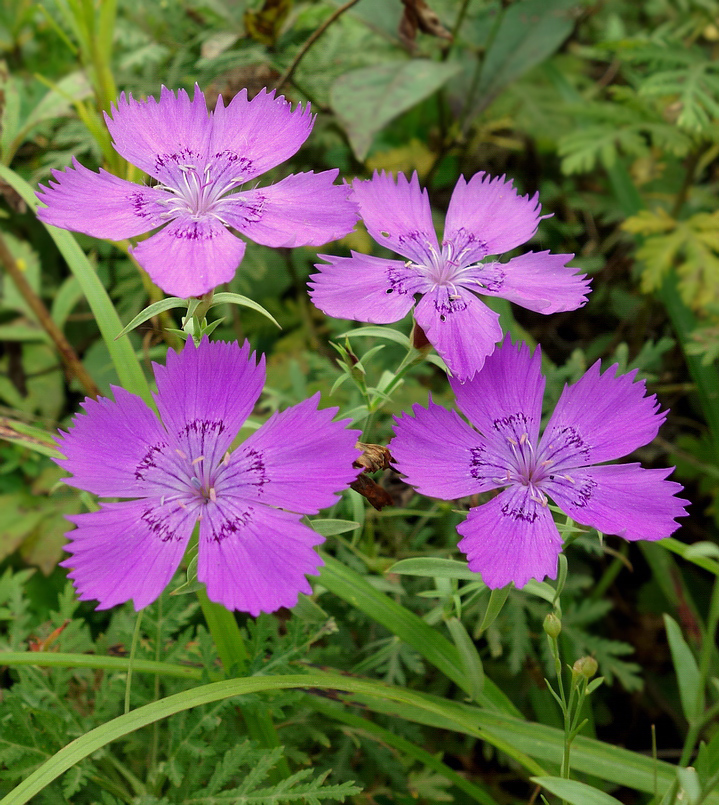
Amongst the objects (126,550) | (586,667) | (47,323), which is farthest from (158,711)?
(47,323)

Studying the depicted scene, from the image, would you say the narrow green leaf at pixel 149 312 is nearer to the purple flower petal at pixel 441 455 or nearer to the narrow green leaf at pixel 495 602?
the purple flower petal at pixel 441 455

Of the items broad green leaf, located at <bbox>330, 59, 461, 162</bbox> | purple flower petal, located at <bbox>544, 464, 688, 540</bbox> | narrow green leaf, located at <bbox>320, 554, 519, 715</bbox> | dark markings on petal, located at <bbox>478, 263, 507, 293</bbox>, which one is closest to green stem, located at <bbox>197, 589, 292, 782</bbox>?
narrow green leaf, located at <bbox>320, 554, 519, 715</bbox>

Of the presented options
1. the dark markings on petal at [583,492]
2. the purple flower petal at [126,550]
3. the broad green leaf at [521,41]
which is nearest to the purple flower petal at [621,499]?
the dark markings on petal at [583,492]

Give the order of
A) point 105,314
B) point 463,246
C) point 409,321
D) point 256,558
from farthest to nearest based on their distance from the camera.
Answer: point 409,321 < point 105,314 < point 463,246 < point 256,558

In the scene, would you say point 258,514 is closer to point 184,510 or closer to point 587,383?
point 184,510

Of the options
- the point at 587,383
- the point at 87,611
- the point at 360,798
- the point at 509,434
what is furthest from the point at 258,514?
the point at 87,611

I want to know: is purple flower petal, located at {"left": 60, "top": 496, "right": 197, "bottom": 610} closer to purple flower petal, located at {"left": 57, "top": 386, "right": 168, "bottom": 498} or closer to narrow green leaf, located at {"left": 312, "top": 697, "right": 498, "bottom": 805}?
purple flower petal, located at {"left": 57, "top": 386, "right": 168, "bottom": 498}

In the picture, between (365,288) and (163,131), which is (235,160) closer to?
(163,131)
